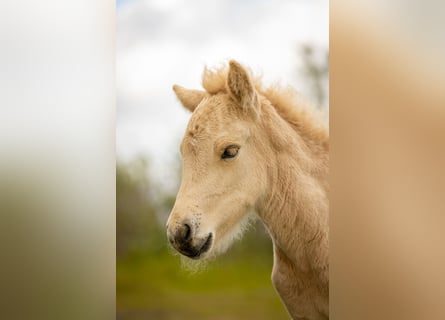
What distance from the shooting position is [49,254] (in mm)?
2602

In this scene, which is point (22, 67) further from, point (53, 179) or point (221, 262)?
point (221, 262)

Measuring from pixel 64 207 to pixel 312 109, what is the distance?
3.75ft

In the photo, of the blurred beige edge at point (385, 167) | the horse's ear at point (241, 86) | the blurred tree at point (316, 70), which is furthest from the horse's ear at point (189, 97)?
the blurred beige edge at point (385, 167)

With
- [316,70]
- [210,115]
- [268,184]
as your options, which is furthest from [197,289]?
[316,70]

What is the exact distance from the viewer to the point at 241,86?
2232 millimetres

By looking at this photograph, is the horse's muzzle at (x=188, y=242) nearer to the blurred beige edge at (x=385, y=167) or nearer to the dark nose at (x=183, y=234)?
the dark nose at (x=183, y=234)

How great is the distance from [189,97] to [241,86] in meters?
0.25

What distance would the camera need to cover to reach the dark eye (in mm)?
2244

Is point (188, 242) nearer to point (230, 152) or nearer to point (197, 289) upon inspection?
point (197, 289)

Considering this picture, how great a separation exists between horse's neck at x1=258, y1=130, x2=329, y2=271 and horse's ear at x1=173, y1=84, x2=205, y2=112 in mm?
383

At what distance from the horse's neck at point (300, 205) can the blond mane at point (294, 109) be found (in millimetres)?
68

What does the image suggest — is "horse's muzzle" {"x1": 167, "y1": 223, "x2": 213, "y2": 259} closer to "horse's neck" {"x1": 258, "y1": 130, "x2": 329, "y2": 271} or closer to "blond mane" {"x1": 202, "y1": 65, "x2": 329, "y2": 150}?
"horse's neck" {"x1": 258, "y1": 130, "x2": 329, "y2": 271}

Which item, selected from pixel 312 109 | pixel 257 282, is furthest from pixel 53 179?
pixel 312 109

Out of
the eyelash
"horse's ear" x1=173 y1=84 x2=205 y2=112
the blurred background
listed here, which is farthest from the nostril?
"horse's ear" x1=173 y1=84 x2=205 y2=112
